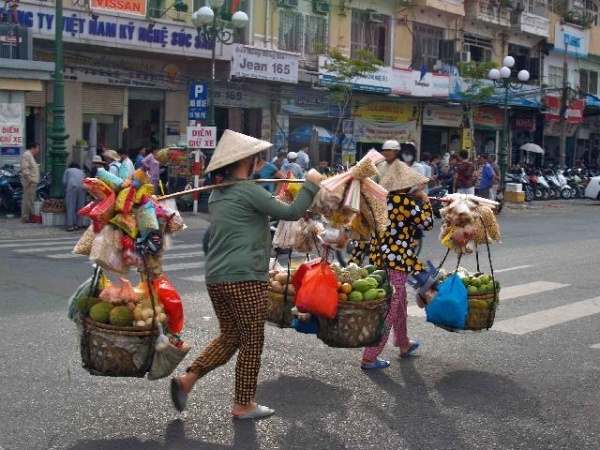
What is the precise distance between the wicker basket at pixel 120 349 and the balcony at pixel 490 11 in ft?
107

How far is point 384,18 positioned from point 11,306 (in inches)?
988

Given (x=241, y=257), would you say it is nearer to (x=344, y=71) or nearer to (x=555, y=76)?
(x=344, y=71)

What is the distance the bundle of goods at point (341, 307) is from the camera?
19.1 ft

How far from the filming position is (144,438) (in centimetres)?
510

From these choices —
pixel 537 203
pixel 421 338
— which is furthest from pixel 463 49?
pixel 421 338

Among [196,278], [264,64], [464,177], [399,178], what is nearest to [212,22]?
[264,64]

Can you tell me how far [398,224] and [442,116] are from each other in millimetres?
28797

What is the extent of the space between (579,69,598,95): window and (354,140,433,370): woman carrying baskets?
39.2 meters

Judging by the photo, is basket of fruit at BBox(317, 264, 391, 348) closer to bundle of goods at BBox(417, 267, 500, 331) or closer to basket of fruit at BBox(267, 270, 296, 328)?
basket of fruit at BBox(267, 270, 296, 328)

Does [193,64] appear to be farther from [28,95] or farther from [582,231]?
[582,231]

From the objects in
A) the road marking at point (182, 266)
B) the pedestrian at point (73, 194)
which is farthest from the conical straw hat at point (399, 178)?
the pedestrian at point (73, 194)

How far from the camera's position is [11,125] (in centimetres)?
1780

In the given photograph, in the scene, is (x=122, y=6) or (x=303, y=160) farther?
(x=303, y=160)

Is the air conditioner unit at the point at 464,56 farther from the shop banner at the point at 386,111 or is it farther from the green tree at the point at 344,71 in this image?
the green tree at the point at 344,71
